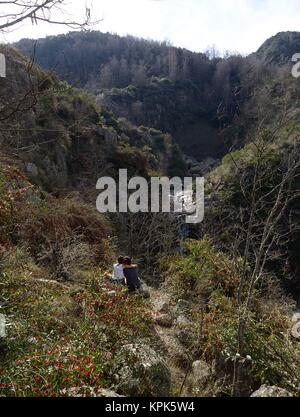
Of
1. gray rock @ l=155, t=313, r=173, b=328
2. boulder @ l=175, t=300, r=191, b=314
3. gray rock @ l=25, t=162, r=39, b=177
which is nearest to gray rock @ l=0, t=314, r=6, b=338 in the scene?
gray rock @ l=155, t=313, r=173, b=328

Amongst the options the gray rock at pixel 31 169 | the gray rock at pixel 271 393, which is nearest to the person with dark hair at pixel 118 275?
the gray rock at pixel 271 393

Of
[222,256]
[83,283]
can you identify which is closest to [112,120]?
[222,256]

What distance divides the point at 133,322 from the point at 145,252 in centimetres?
891

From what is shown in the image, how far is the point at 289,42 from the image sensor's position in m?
64.9

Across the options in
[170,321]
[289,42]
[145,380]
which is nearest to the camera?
Answer: [145,380]

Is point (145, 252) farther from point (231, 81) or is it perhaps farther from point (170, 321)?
point (231, 81)

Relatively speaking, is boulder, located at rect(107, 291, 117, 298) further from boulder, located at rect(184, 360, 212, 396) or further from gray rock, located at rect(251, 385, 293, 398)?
gray rock, located at rect(251, 385, 293, 398)

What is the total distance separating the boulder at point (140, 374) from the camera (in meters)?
4.17

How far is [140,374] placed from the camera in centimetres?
433

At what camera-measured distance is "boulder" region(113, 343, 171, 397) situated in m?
4.17

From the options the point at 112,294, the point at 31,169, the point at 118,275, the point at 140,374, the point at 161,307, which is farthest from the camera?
the point at 31,169

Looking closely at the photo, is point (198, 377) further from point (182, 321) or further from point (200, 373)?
point (182, 321)

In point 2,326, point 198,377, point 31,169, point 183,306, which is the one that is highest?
point 31,169

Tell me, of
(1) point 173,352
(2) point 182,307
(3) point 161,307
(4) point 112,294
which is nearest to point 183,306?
(2) point 182,307
